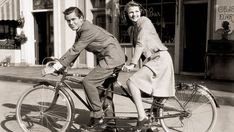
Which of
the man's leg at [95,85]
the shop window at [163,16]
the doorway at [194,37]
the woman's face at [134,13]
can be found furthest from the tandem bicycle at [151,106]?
the shop window at [163,16]

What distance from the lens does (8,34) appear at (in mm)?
15867

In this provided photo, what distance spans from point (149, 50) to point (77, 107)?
10.1 ft

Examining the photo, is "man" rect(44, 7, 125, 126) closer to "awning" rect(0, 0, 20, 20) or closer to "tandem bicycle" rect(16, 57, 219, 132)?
"tandem bicycle" rect(16, 57, 219, 132)

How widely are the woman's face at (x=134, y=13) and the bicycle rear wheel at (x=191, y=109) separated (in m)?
1.10

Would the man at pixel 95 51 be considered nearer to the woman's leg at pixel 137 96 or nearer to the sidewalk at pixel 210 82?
the woman's leg at pixel 137 96

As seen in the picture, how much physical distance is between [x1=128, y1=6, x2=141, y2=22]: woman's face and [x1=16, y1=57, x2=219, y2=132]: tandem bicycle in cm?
77

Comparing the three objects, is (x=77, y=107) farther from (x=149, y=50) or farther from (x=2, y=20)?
(x=2, y=20)

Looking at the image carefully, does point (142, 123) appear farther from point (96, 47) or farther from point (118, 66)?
point (96, 47)

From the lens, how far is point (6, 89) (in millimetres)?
9805

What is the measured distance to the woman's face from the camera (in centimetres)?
449

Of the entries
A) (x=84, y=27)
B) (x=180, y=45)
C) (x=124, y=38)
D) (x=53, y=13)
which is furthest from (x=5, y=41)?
(x=84, y=27)

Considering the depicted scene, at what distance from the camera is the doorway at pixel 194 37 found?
11266mm

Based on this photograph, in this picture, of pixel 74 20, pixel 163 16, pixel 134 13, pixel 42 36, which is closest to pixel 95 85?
pixel 74 20

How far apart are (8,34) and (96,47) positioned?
12.1 meters
